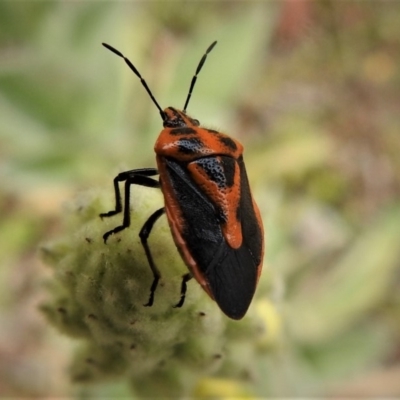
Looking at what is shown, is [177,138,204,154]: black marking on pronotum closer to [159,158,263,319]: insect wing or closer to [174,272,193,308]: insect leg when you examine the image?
[159,158,263,319]: insect wing

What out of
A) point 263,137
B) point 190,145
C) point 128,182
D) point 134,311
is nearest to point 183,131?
point 190,145

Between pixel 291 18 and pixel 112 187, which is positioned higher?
pixel 291 18

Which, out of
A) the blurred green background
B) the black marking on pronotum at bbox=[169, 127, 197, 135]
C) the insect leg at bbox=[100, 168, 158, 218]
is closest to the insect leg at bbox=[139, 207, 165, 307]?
the insect leg at bbox=[100, 168, 158, 218]

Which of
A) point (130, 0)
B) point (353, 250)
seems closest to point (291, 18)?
point (130, 0)

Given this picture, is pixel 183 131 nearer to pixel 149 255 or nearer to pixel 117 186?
Result: pixel 117 186

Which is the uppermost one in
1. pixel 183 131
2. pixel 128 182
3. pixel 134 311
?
pixel 183 131

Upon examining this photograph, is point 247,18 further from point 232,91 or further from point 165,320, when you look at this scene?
point 165,320
